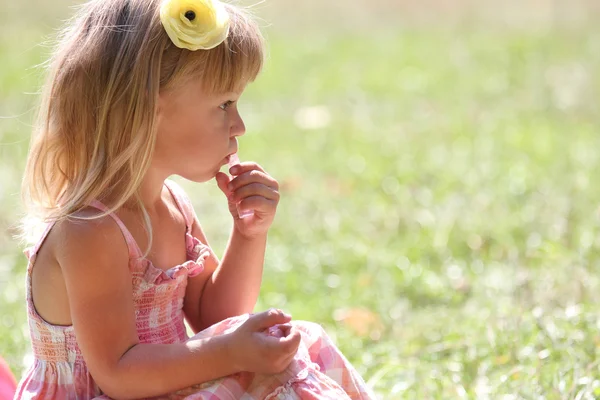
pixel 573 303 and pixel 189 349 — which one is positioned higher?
pixel 189 349

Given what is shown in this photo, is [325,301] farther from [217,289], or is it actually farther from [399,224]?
[217,289]

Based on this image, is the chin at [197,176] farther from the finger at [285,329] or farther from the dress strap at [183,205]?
the finger at [285,329]

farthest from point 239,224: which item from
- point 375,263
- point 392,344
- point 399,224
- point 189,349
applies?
point 399,224

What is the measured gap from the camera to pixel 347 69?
730 cm

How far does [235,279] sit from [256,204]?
233 millimetres

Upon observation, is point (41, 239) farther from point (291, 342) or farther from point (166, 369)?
point (291, 342)

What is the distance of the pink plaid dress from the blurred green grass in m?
0.66

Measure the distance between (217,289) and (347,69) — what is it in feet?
16.7

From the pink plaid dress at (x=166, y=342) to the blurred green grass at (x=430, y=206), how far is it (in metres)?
0.66

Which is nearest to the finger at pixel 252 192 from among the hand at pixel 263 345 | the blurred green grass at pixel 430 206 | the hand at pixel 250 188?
the hand at pixel 250 188

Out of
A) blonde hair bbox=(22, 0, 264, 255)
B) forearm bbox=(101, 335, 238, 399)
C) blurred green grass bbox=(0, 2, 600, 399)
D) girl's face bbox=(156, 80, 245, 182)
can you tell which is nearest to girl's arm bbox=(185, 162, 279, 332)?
girl's face bbox=(156, 80, 245, 182)

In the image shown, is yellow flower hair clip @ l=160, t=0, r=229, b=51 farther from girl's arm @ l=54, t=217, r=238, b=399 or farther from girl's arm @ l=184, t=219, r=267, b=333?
girl's arm @ l=184, t=219, r=267, b=333

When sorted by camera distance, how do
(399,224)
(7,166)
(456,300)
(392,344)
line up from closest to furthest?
(392,344), (456,300), (399,224), (7,166)

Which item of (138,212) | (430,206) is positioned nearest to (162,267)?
(138,212)
